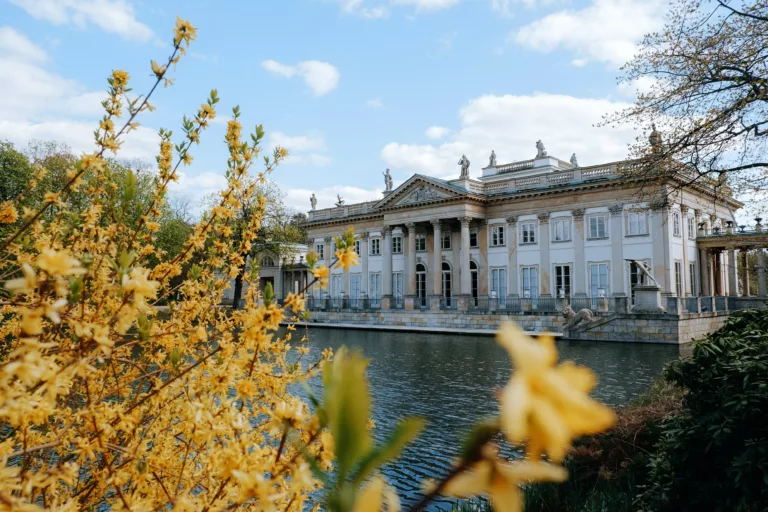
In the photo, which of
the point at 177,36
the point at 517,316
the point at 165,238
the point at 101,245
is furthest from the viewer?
the point at 165,238

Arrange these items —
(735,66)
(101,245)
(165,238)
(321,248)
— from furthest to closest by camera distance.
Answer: (321,248)
(165,238)
(735,66)
(101,245)

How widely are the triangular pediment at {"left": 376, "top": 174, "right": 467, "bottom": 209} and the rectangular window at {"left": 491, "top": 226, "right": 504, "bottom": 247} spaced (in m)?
3.70

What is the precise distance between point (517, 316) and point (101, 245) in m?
32.0

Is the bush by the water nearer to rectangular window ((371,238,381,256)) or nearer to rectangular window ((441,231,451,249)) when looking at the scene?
rectangular window ((441,231,451,249))

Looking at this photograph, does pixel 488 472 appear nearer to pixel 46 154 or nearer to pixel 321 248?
pixel 46 154

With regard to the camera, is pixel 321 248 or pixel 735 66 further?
pixel 321 248

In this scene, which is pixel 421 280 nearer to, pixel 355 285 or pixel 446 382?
pixel 355 285

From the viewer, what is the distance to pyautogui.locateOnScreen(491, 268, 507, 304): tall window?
39.5 metres

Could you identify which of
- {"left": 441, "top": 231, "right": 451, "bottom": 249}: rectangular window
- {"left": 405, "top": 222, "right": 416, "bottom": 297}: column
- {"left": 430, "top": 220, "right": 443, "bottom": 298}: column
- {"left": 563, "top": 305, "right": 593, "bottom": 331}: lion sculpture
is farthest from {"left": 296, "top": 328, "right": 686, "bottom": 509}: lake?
{"left": 441, "top": 231, "right": 451, "bottom": 249}: rectangular window

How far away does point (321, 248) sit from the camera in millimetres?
52031

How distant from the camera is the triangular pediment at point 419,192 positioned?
4041cm

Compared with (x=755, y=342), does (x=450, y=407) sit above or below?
below

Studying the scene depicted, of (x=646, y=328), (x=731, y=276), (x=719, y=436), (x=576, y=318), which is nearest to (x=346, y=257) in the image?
(x=719, y=436)

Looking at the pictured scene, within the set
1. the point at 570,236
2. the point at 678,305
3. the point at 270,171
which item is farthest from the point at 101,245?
the point at 570,236
